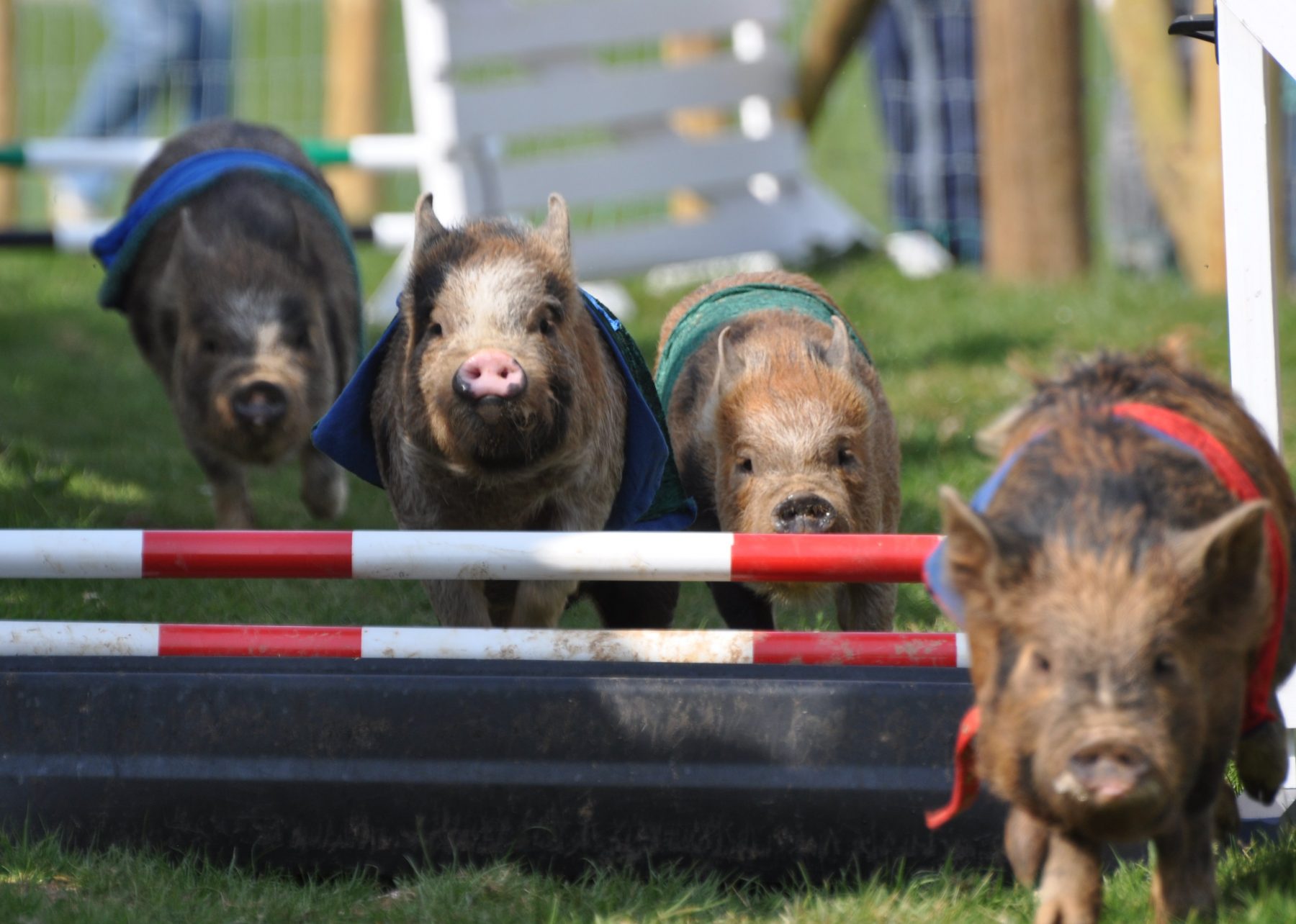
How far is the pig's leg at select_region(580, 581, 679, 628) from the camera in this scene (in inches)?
213

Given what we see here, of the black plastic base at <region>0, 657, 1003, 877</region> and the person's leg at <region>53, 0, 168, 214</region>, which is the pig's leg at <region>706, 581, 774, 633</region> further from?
the person's leg at <region>53, 0, 168, 214</region>

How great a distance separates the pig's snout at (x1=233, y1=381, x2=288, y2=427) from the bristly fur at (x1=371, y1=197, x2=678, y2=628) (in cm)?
154

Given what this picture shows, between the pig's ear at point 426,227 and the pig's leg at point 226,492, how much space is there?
6.92 feet

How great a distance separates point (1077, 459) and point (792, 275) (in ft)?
11.4

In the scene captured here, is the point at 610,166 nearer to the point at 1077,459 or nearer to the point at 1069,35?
the point at 1069,35

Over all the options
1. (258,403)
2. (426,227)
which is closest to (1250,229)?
(426,227)

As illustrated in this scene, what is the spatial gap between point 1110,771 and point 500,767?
1.53 meters

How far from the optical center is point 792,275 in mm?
6613

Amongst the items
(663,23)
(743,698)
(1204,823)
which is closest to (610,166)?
(663,23)

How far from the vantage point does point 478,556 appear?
13.4ft

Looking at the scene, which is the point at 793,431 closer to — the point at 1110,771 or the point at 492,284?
the point at 492,284

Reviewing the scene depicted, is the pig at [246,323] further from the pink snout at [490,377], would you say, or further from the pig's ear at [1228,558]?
the pig's ear at [1228,558]

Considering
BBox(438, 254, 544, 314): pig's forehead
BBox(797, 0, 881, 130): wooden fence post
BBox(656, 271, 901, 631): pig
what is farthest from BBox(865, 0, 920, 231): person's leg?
BBox(438, 254, 544, 314): pig's forehead

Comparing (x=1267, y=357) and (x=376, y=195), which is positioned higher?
(x=376, y=195)
